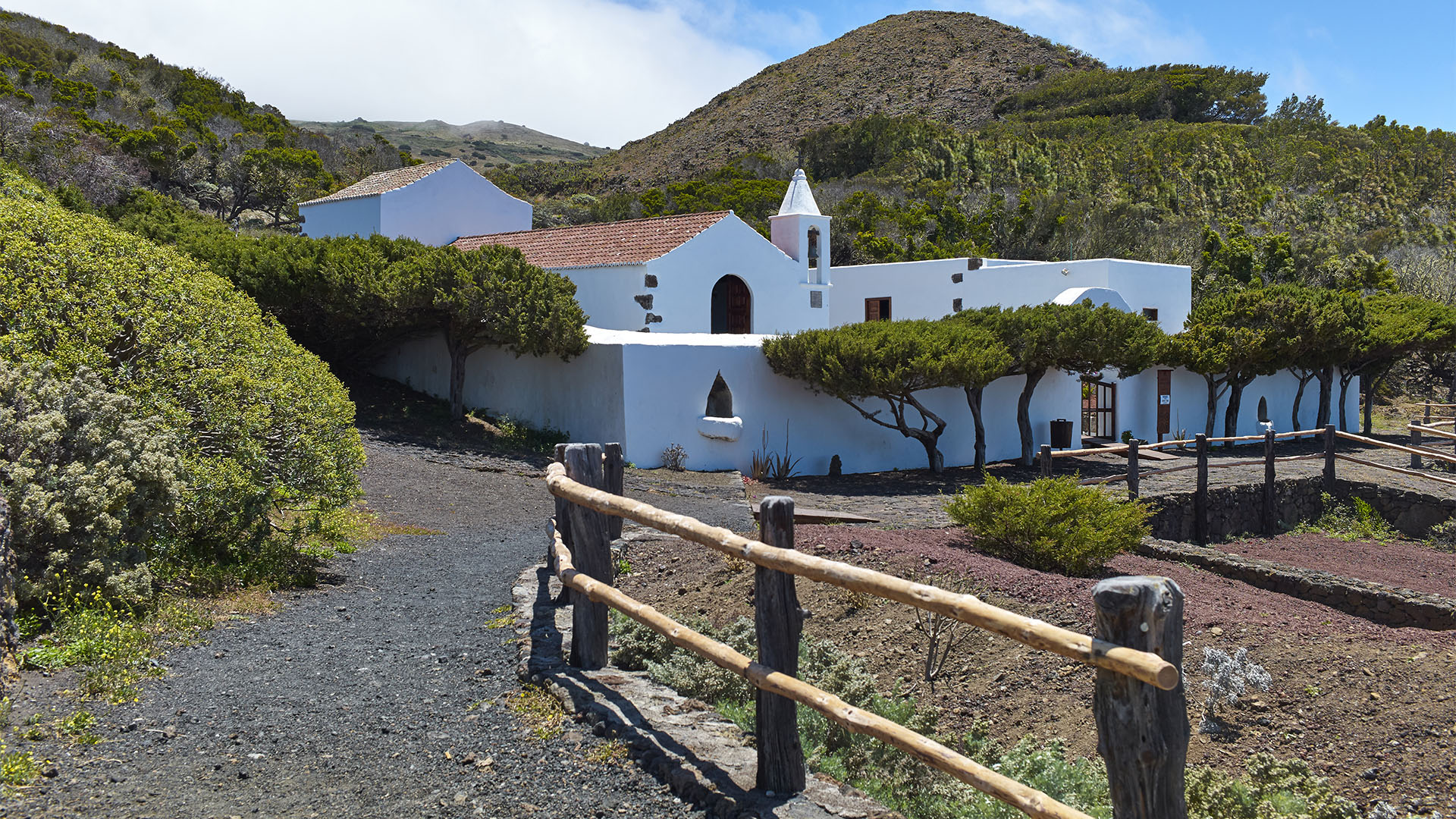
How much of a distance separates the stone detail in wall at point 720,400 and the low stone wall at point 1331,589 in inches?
331

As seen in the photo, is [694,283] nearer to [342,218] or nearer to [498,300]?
[498,300]

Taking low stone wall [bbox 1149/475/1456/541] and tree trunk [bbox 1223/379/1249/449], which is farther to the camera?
tree trunk [bbox 1223/379/1249/449]

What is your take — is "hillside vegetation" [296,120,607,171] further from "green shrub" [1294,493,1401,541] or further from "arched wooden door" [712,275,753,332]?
"green shrub" [1294,493,1401,541]

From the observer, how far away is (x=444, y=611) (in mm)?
6973

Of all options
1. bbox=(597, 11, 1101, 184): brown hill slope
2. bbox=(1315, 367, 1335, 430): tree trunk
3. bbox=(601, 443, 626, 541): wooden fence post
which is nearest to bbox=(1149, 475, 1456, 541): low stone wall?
bbox=(601, 443, 626, 541): wooden fence post

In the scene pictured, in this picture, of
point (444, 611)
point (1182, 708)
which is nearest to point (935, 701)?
point (444, 611)

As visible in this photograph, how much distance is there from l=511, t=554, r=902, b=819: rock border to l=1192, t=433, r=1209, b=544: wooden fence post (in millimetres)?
12038

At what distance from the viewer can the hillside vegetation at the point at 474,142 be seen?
3388 inches

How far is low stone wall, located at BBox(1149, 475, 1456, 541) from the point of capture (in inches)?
614

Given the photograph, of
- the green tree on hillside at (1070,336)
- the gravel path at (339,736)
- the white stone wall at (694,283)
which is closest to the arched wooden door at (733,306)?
the white stone wall at (694,283)

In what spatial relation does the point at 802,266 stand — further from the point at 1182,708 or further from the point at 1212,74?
the point at 1212,74

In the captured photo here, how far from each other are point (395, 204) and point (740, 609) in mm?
20567

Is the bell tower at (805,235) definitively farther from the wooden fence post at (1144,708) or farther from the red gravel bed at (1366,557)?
the wooden fence post at (1144,708)

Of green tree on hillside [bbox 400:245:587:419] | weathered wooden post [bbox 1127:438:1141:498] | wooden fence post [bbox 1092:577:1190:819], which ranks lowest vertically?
weathered wooden post [bbox 1127:438:1141:498]
